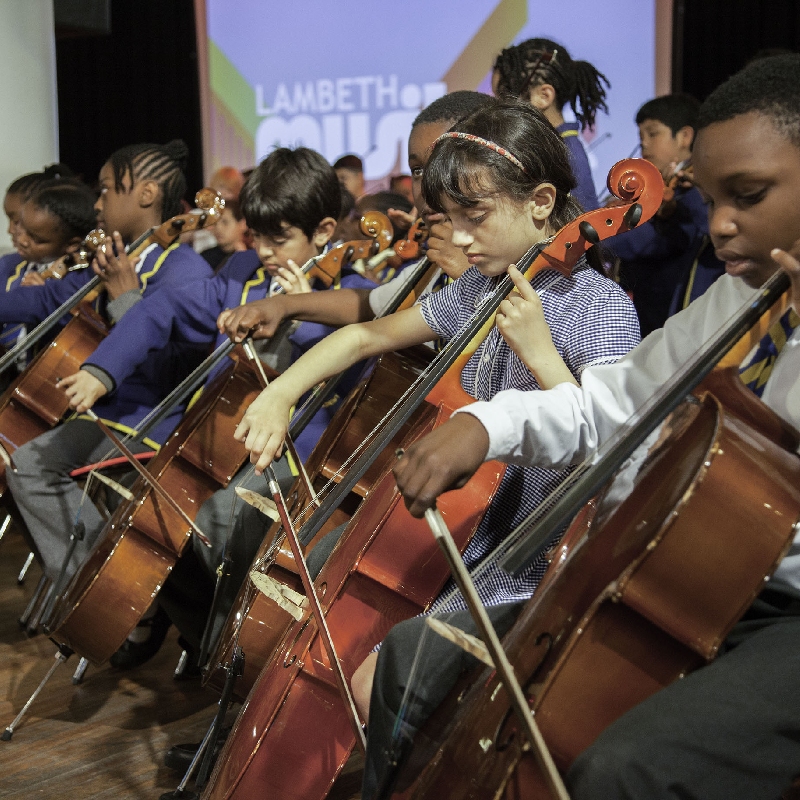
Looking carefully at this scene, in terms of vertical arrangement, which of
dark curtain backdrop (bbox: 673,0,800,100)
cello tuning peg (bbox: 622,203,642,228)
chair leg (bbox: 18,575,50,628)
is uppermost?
dark curtain backdrop (bbox: 673,0,800,100)

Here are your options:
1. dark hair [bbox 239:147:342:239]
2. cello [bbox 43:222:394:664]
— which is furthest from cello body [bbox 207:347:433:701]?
dark hair [bbox 239:147:342:239]

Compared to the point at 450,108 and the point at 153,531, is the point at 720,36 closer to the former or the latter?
the point at 450,108

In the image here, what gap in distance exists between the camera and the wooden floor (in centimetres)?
175

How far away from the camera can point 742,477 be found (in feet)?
2.87

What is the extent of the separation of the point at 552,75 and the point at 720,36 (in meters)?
2.94

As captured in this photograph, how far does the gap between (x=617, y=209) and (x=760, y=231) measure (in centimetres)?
35

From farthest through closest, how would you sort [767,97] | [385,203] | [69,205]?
[385,203]
[69,205]
[767,97]

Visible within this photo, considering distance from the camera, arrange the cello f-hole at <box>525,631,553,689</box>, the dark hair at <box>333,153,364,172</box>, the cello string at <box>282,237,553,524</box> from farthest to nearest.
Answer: the dark hair at <box>333,153,364,172</box> → the cello string at <box>282,237,553,524</box> → the cello f-hole at <box>525,631,553,689</box>

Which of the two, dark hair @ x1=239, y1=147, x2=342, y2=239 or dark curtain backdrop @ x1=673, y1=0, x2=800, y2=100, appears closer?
dark hair @ x1=239, y1=147, x2=342, y2=239

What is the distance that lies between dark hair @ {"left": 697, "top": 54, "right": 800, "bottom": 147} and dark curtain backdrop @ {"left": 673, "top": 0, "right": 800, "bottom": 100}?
4064 millimetres

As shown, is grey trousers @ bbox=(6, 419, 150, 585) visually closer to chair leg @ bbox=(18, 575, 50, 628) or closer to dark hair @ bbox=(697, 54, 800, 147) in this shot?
chair leg @ bbox=(18, 575, 50, 628)

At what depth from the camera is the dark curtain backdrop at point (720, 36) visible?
486 centimetres

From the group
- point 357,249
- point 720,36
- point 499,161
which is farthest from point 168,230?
point 720,36

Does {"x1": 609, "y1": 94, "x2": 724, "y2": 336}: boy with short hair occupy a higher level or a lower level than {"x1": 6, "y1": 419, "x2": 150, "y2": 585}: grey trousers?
higher
